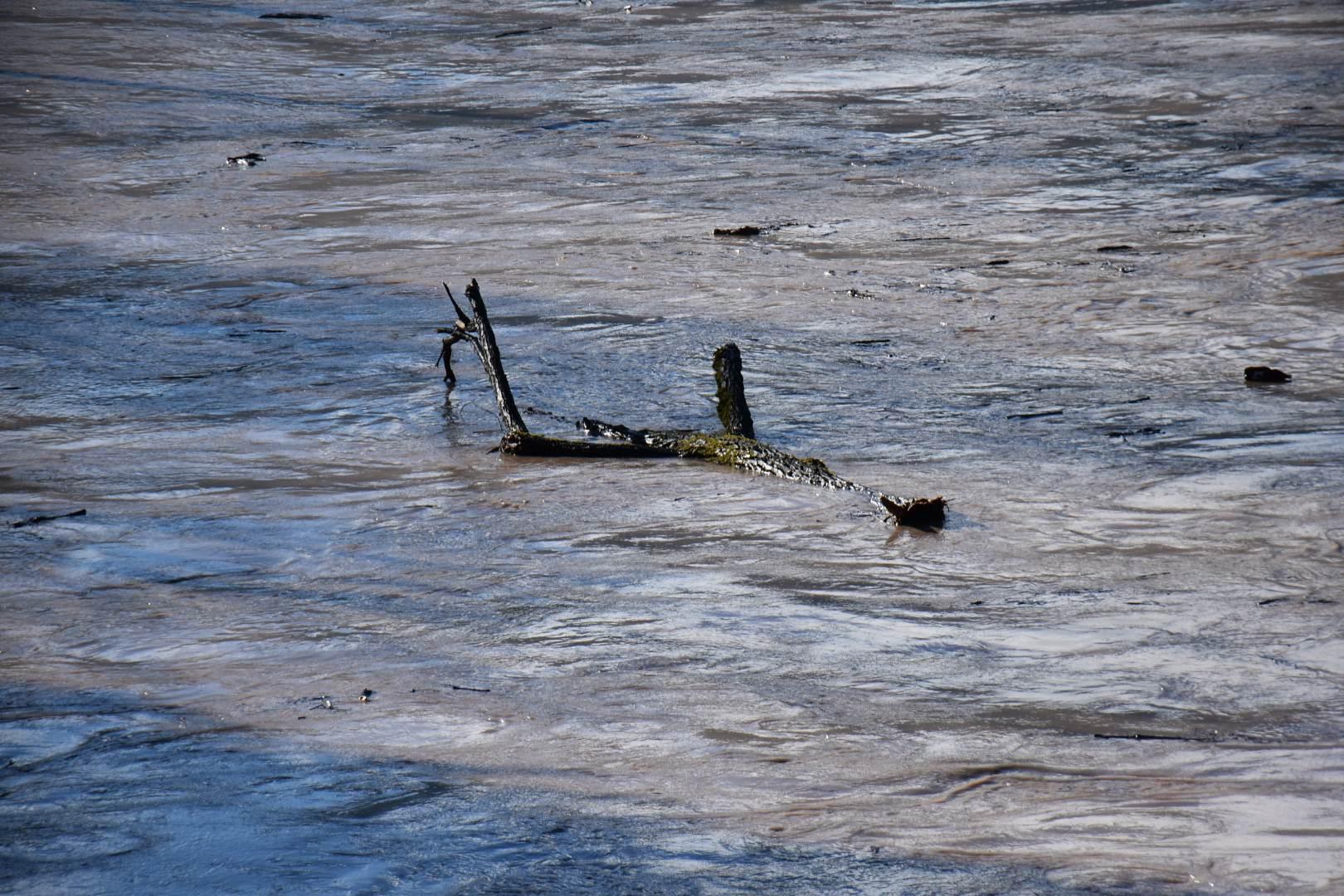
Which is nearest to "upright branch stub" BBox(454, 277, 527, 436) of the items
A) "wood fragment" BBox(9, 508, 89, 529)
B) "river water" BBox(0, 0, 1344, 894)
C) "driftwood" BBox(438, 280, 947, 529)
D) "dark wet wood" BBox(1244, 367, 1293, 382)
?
"driftwood" BBox(438, 280, 947, 529)

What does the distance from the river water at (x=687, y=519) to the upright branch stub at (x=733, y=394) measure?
27 cm

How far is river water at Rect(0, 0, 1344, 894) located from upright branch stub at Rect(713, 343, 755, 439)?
27 centimetres

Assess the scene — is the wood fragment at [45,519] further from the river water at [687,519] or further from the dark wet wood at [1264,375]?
the dark wet wood at [1264,375]

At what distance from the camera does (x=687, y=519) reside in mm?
5570

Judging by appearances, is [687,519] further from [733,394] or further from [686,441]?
[733,394]

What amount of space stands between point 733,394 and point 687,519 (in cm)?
94

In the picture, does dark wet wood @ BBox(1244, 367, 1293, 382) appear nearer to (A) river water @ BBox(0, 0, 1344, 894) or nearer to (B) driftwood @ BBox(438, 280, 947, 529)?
(A) river water @ BBox(0, 0, 1344, 894)

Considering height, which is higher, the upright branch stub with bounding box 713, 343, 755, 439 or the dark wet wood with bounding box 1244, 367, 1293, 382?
the upright branch stub with bounding box 713, 343, 755, 439

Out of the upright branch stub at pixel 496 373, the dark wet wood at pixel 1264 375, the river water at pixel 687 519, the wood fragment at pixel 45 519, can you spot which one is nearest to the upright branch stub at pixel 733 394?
the river water at pixel 687 519

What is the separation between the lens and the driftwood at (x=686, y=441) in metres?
5.96

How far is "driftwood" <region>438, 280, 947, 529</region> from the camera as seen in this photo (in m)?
5.96

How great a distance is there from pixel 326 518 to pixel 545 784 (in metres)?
2.30

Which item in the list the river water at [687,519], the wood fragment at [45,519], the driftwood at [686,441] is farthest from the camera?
the driftwood at [686,441]

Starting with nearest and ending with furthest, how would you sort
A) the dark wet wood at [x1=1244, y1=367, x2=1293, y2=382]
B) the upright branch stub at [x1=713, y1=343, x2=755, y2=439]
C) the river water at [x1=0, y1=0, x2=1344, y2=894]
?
the river water at [x1=0, y1=0, x2=1344, y2=894]
the upright branch stub at [x1=713, y1=343, x2=755, y2=439]
the dark wet wood at [x1=1244, y1=367, x2=1293, y2=382]
